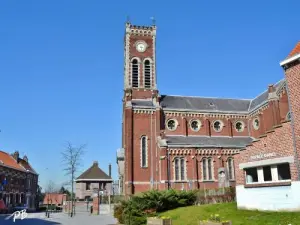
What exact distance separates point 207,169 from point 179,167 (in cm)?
372

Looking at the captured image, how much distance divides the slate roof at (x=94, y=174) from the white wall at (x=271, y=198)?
4926 centimetres

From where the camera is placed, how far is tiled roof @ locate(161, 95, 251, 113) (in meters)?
45.0

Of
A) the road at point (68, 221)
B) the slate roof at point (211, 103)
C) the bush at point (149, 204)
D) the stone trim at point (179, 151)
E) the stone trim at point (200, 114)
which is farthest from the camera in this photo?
the slate roof at point (211, 103)

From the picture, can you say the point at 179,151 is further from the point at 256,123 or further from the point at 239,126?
the point at 256,123

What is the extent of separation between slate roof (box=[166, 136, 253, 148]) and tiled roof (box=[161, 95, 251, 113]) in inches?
169

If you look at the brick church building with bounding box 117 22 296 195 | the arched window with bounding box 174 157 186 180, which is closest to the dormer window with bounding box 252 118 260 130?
the brick church building with bounding box 117 22 296 195

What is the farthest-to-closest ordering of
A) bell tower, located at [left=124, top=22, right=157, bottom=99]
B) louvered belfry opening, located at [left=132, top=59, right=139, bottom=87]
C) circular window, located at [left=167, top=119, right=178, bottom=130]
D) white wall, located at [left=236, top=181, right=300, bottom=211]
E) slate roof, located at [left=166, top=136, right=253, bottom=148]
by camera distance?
louvered belfry opening, located at [left=132, top=59, right=139, bottom=87] → bell tower, located at [left=124, top=22, right=157, bottom=99] → circular window, located at [left=167, top=119, right=178, bottom=130] → slate roof, located at [left=166, top=136, right=253, bottom=148] → white wall, located at [left=236, top=181, right=300, bottom=211]

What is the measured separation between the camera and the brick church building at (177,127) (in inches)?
1523

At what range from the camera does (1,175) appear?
53344 millimetres

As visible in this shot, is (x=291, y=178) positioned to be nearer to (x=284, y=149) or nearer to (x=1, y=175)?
(x=284, y=149)

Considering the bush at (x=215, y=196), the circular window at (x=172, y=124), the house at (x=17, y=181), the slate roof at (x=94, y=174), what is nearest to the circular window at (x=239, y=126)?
the circular window at (x=172, y=124)

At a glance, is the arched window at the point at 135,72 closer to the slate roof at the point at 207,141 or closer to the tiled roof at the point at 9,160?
→ the slate roof at the point at 207,141

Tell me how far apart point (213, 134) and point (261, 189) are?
28932 mm

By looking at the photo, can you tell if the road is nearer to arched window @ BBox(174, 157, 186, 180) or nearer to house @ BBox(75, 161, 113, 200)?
arched window @ BBox(174, 157, 186, 180)
